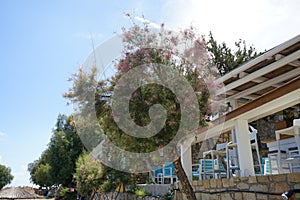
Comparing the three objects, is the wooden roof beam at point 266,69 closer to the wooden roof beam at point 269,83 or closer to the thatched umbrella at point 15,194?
the wooden roof beam at point 269,83

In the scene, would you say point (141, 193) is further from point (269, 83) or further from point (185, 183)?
point (269, 83)

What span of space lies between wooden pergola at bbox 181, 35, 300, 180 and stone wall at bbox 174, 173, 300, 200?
433mm

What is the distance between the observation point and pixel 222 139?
10672 mm

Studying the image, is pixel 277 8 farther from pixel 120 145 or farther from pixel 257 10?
pixel 120 145

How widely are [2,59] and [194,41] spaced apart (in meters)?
8.94

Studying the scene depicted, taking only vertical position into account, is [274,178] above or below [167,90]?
below

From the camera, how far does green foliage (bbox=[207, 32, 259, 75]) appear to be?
1333 cm

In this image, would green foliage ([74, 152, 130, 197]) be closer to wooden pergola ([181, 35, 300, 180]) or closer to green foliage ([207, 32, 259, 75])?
wooden pergola ([181, 35, 300, 180])

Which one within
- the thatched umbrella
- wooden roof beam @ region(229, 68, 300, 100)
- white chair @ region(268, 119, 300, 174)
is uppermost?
wooden roof beam @ region(229, 68, 300, 100)

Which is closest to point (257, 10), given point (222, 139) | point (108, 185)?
point (222, 139)

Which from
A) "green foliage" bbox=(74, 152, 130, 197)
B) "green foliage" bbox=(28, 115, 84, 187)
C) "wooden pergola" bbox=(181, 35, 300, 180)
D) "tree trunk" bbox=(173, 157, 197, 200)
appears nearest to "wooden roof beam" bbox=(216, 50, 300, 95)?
"wooden pergola" bbox=(181, 35, 300, 180)

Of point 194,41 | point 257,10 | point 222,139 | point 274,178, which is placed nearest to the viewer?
point 274,178

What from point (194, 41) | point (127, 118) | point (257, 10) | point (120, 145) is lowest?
point (120, 145)

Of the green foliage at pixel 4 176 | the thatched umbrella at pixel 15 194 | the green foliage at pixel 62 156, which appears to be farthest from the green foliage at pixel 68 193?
the green foliage at pixel 4 176
